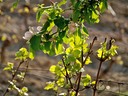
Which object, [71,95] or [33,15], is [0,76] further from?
[71,95]

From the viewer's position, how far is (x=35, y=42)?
1297 millimetres

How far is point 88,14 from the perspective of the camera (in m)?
1.31

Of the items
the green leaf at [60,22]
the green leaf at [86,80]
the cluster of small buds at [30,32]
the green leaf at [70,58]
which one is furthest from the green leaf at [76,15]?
the green leaf at [86,80]

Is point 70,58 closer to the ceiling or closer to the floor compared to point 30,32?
closer to the floor

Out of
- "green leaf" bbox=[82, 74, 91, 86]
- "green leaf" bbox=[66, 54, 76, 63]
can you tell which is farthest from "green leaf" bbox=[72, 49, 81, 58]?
"green leaf" bbox=[82, 74, 91, 86]

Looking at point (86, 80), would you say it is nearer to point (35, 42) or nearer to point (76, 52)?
point (76, 52)

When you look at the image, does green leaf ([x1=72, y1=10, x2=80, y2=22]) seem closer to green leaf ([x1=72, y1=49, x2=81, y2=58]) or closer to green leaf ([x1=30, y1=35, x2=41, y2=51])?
green leaf ([x1=30, y1=35, x2=41, y2=51])

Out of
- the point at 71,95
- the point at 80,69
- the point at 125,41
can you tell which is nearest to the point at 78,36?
the point at 80,69

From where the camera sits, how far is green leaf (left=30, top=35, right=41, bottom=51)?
1.29m

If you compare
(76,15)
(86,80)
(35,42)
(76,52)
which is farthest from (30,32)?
(86,80)

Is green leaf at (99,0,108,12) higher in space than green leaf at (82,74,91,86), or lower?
higher

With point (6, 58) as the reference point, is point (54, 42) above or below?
above

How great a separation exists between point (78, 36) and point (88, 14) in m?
0.08

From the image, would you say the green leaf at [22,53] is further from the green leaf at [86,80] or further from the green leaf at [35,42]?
the green leaf at [35,42]
